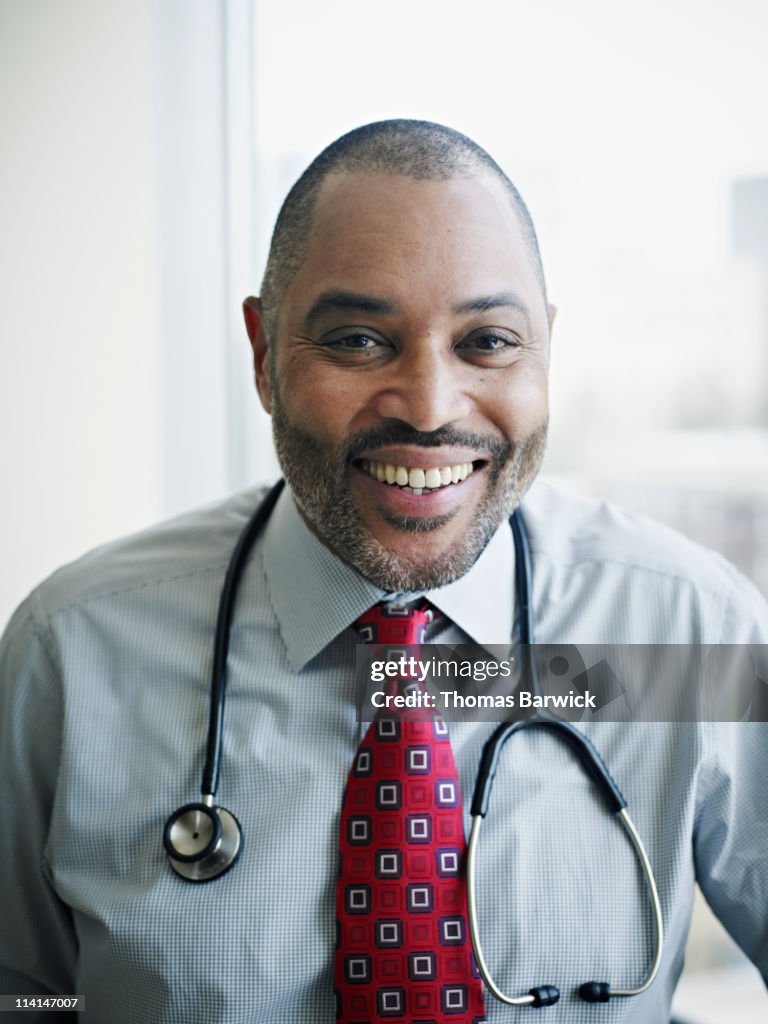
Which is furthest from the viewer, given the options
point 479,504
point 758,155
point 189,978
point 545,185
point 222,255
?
point 222,255

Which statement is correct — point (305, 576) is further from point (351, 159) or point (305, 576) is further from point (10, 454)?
point (10, 454)

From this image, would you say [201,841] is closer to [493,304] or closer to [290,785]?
[290,785]

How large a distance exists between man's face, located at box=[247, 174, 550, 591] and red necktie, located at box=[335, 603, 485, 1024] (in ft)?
0.59

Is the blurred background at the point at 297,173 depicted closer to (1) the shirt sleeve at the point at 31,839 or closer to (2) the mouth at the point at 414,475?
(1) the shirt sleeve at the point at 31,839

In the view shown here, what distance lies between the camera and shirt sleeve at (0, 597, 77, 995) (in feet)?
3.26

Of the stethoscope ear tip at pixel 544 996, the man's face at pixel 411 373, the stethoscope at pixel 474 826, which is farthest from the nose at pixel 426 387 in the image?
the stethoscope ear tip at pixel 544 996

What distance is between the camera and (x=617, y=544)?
43.9 inches

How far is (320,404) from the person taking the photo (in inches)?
36.6

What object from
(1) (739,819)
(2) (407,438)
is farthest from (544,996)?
(2) (407,438)

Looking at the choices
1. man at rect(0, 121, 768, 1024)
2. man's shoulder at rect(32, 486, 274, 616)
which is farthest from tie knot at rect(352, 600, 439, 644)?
man's shoulder at rect(32, 486, 274, 616)

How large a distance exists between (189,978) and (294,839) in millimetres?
160

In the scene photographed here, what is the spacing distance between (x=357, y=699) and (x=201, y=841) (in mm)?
210

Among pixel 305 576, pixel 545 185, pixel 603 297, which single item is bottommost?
pixel 305 576

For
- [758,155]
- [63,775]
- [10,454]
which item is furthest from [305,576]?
[758,155]
